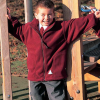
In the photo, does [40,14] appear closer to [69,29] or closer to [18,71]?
[69,29]

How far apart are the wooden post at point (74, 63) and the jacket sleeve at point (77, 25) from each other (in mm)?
134

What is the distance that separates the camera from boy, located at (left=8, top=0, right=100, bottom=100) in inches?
97.4

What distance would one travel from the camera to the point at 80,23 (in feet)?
8.21

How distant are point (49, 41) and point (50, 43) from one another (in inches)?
1.0

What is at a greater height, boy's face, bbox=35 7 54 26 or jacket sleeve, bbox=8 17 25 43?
boy's face, bbox=35 7 54 26

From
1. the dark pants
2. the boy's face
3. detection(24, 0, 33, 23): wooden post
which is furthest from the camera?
detection(24, 0, 33, 23): wooden post

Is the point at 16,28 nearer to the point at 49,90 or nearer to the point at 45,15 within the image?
the point at 45,15

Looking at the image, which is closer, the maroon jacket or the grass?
the maroon jacket

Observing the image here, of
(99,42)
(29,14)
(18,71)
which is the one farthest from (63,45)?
(18,71)

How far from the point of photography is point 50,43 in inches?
98.0

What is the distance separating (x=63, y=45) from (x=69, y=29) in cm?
19

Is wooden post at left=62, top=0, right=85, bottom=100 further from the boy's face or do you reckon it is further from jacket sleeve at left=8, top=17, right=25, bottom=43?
jacket sleeve at left=8, top=17, right=25, bottom=43

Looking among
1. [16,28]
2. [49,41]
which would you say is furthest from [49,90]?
[16,28]

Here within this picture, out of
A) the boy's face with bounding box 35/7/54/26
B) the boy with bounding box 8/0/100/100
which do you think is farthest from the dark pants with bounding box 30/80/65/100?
the boy's face with bounding box 35/7/54/26
